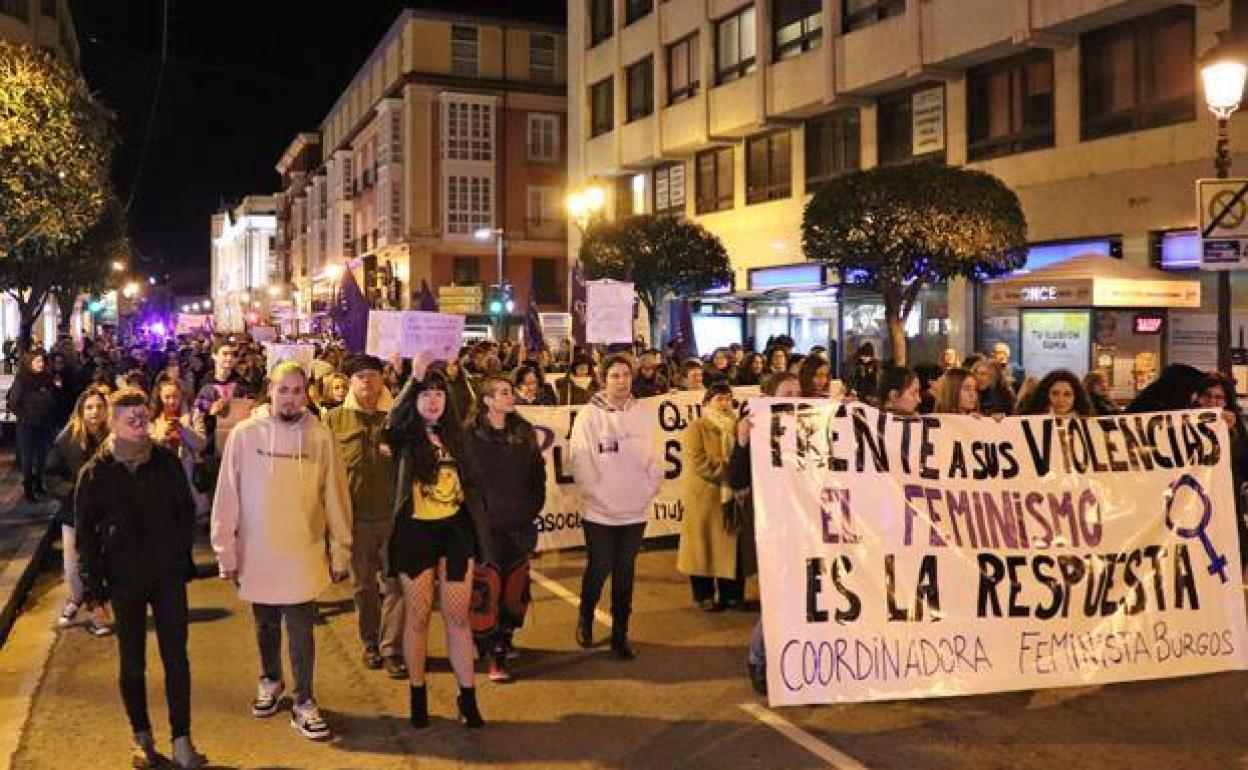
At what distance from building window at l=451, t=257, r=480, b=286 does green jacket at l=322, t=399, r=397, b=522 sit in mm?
46975

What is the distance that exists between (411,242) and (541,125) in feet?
27.1

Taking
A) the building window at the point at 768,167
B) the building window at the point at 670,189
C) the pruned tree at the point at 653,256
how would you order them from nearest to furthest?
the pruned tree at the point at 653,256 → the building window at the point at 768,167 → the building window at the point at 670,189

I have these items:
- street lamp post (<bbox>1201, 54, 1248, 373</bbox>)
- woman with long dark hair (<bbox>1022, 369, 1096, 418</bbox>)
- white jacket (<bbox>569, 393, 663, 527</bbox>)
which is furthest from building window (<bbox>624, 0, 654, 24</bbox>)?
white jacket (<bbox>569, 393, 663, 527</bbox>)

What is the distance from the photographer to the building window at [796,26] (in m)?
28.4

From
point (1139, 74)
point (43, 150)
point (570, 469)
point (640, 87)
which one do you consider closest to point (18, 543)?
point (570, 469)

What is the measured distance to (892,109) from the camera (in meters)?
26.8

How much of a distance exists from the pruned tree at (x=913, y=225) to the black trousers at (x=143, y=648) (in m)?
16.1

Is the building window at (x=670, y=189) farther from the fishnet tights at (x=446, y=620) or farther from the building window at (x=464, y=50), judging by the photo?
the fishnet tights at (x=446, y=620)

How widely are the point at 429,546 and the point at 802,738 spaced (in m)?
2.05

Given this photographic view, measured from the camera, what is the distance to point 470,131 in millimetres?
53969

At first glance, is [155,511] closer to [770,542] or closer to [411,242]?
[770,542]

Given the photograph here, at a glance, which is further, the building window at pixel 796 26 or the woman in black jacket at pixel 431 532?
the building window at pixel 796 26

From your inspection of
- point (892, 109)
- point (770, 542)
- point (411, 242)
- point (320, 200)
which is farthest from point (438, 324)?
point (320, 200)

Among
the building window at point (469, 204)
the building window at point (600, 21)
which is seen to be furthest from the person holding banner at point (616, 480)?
the building window at point (469, 204)
